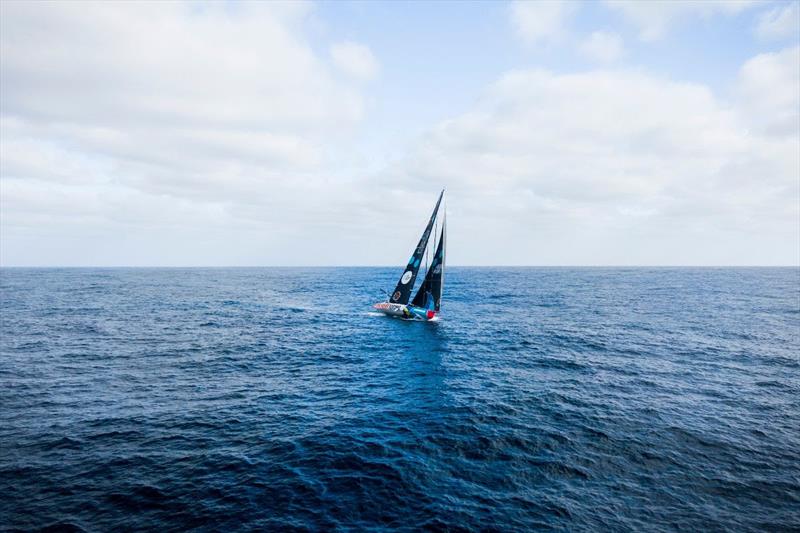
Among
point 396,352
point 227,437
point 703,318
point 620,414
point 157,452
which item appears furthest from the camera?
point 703,318

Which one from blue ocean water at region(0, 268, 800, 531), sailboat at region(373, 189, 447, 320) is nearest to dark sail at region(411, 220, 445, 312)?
sailboat at region(373, 189, 447, 320)

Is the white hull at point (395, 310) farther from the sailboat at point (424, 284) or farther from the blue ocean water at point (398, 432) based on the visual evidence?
the blue ocean water at point (398, 432)

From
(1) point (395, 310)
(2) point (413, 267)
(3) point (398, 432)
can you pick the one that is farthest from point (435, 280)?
(3) point (398, 432)

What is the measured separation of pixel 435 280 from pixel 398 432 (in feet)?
132

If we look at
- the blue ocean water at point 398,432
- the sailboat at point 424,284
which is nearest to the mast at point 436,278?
the sailboat at point 424,284

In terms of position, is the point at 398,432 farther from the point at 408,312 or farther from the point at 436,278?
the point at 408,312

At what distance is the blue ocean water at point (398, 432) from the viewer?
58.4 ft

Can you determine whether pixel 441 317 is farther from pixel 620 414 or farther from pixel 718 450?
pixel 718 450

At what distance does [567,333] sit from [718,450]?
33296 mm

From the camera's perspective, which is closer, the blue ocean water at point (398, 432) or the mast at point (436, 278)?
the blue ocean water at point (398, 432)

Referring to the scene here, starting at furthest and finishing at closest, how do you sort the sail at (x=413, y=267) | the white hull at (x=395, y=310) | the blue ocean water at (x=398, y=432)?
the white hull at (x=395, y=310) → the sail at (x=413, y=267) → the blue ocean water at (x=398, y=432)

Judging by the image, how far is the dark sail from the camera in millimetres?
61344

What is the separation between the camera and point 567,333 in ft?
184

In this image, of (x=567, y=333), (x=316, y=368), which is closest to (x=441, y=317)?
(x=567, y=333)
